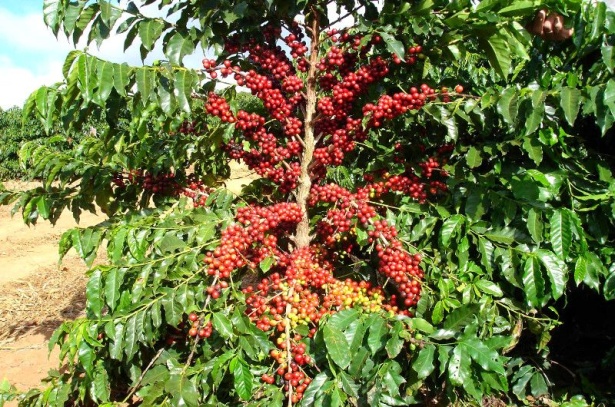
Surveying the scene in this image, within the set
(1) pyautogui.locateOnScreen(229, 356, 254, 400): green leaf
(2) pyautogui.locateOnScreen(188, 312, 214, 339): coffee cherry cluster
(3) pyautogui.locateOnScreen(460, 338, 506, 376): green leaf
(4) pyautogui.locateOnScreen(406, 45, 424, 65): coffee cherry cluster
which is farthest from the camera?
(4) pyautogui.locateOnScreen(406, 45, 424, 65): coffee cherry cluster

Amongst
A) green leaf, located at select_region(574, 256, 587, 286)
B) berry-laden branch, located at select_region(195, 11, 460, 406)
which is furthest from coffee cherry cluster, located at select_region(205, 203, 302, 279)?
green leaf, located at select_region(574, 256, 587, 286)

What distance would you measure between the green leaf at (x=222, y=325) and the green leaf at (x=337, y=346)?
0.34 meters

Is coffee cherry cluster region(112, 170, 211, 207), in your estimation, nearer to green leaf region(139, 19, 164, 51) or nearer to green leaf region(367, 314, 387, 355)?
green leaf region(139, 19, 164, 51)

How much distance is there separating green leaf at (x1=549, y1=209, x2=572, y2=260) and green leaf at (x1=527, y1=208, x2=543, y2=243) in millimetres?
45

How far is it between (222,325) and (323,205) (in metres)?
1.09

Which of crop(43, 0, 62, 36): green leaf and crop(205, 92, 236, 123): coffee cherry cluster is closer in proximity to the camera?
crop(43, 0, 62, 36): green leaf

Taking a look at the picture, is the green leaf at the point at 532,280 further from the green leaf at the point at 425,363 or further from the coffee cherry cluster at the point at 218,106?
the coffee cherry cluster at the point at 218,106

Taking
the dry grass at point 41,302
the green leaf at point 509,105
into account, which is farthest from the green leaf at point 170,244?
the dry grass at point 41,302

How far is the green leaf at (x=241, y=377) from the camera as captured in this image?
1.74 meters

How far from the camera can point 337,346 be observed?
5.75 ft

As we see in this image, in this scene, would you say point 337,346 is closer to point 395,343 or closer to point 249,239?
point 395,343

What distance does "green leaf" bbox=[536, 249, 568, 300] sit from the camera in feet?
6.22

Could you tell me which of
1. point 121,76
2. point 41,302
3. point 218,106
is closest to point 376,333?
point 218,106

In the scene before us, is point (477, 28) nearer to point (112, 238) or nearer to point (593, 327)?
point (112, 238)
